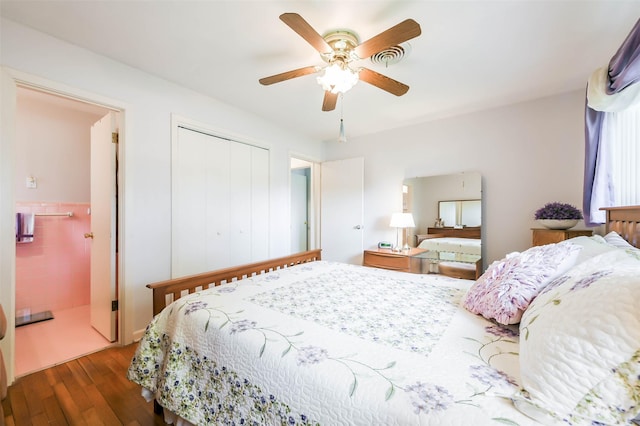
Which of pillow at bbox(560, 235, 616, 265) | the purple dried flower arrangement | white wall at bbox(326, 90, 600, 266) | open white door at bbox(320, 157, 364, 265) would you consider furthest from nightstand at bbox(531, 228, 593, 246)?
open white door at bbox(320, 157, 364, 265)

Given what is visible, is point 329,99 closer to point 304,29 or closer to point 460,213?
point 304,29

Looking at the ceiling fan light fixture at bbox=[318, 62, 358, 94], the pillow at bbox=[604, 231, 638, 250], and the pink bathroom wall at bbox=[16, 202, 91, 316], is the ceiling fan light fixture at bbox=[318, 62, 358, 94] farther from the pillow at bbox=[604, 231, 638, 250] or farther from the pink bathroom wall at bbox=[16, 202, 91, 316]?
the pink bathroom wall at bbox=[16, 202, 91, 316]

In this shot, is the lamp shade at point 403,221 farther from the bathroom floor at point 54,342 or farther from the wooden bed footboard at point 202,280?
the bathroom floor at point 54,342

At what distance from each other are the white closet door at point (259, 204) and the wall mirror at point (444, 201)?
1.93 meters

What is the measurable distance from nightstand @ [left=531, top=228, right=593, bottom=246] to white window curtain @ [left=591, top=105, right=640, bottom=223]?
0.33 metres

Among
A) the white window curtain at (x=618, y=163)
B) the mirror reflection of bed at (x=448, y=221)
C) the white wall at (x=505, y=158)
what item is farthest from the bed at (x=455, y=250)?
the white window curtain at (x=618, y=163)

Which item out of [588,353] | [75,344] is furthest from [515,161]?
[75,344]

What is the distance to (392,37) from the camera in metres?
1.48

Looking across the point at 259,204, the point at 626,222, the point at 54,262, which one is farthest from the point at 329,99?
the point at 54,262

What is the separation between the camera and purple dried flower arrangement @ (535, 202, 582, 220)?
8.04ft

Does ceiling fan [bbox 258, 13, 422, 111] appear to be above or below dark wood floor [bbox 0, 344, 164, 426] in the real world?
above

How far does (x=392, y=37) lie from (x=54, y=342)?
3593 mm

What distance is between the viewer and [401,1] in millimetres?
1575

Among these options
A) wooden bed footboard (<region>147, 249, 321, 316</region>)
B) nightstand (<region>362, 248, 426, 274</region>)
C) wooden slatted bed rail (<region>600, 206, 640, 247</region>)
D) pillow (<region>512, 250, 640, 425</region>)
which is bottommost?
nightstand (<region>362, 248, 426, 274</region>)
